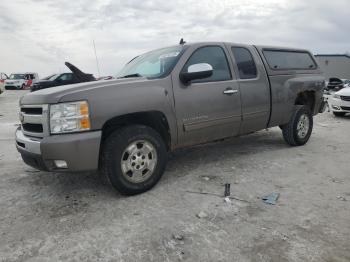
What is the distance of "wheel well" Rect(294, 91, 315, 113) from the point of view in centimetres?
651

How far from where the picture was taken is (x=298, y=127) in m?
6.31

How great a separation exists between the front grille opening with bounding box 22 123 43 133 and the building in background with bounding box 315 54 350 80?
150ft

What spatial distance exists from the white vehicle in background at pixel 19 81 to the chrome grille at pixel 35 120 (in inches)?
1165

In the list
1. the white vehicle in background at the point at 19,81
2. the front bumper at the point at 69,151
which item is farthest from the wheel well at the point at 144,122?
Answer: the white vehicle in background at the point at 19,81

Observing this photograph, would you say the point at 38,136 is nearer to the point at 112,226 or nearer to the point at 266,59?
the point at 112,226

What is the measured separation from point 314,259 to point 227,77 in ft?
9.42

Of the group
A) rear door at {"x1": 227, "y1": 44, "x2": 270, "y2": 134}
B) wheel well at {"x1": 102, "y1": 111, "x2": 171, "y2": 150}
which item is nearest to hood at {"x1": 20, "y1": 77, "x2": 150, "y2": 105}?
wheel well at {"x1": 102, "y1": 111, "x2": 171, "y2": 150}

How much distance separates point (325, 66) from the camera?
44.1m

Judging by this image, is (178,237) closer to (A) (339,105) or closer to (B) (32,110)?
(B) (32,110)

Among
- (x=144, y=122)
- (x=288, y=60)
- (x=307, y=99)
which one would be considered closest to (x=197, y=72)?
(x=144, y=122)

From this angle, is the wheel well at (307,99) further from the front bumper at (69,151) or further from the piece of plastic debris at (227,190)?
the front bumper at (69,151)

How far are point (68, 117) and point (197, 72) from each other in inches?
63.8

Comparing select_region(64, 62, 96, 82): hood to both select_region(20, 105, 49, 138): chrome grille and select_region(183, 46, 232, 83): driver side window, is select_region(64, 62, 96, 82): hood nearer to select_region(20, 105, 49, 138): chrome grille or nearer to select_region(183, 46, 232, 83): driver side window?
select_region(20, 105, 49, 138): chrome grille

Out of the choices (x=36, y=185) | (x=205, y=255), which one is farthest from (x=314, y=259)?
(x=36, y=185)
